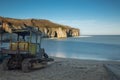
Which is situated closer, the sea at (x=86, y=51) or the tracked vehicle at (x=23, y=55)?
the tracked vehicle at (x=23, y=55)

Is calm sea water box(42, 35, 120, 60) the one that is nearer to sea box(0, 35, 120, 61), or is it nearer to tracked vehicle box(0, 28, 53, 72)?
sea box(0, 35, 120, 61)

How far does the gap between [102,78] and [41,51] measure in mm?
6160

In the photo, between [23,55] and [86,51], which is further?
[86,51]

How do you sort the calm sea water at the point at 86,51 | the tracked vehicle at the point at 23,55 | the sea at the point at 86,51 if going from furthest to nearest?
the calm sea water at the point at 86,51 → the sea at the point at 86,51 → the tracked vehicle at the point at 23,55

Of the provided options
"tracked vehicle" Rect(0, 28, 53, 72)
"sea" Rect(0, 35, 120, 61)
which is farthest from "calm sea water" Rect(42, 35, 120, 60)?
"tracked vehicle" Rect(0, 28, 53, 72)

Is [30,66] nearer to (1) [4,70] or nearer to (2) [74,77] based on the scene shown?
(1) [4,70]

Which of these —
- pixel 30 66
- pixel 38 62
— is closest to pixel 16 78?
pixel 30 66

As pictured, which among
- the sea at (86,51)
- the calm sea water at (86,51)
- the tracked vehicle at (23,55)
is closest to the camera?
the tracked vehicle at (23,55)

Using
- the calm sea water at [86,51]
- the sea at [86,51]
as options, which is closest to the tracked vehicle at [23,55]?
the sea at [86,51]

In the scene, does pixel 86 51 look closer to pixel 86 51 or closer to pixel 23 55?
pixel 86 51

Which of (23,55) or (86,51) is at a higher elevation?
(23,55)

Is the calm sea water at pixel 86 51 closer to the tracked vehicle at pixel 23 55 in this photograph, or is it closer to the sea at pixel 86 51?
the sea at pixel 86 51

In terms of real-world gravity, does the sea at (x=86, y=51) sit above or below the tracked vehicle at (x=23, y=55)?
below

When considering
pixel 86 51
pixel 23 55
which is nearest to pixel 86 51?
pixel 86 51
